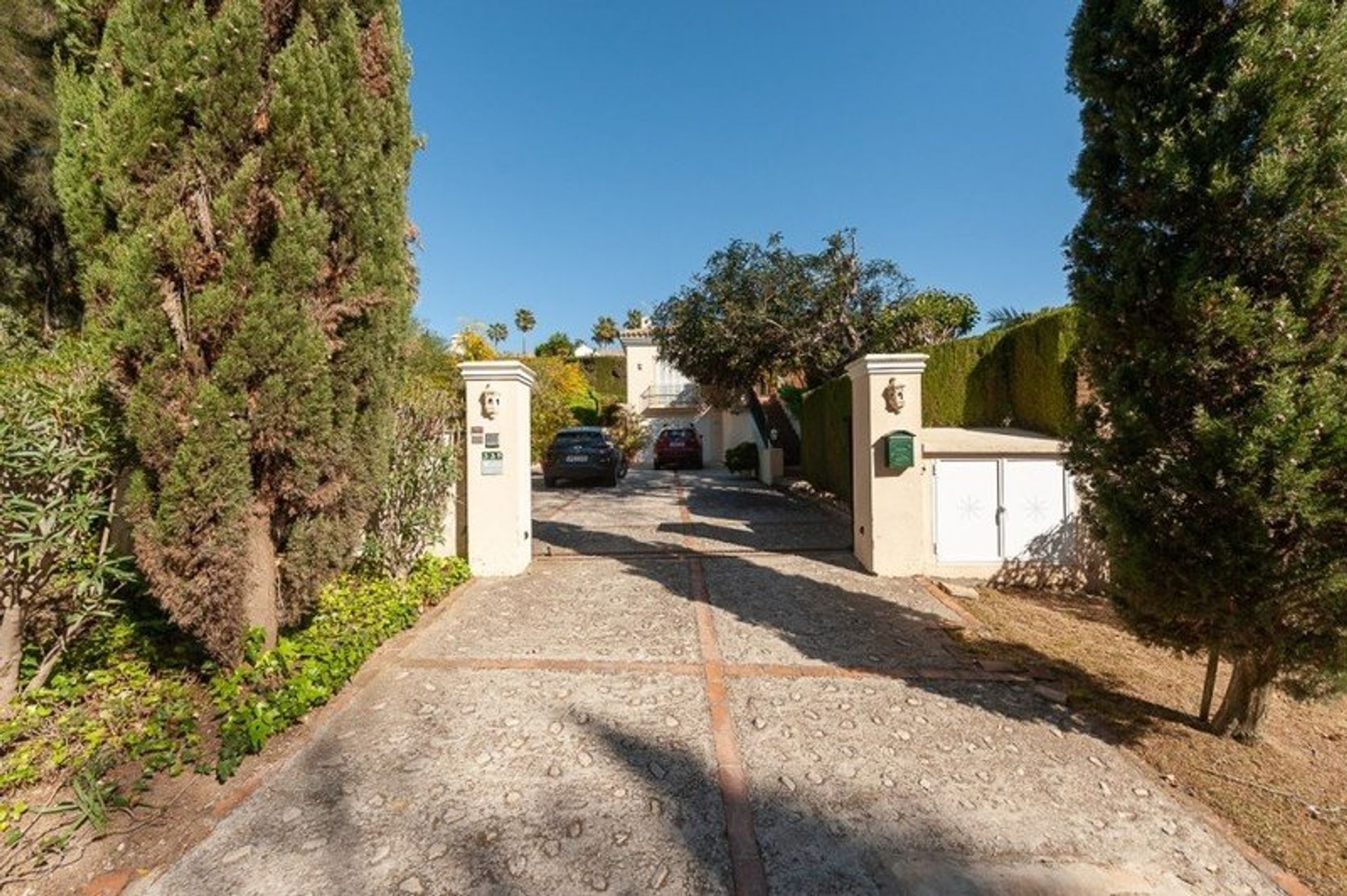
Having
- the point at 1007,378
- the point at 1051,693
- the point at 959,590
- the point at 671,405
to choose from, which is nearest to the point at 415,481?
the point at 1051,693

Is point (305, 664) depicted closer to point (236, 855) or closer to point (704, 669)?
point (236, 855)

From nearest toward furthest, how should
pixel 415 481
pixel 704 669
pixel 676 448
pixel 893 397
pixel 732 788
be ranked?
pixel 732 788 → pixel 704 669 → pixel 415 481 → pixel 893 397 → pixel 676 448

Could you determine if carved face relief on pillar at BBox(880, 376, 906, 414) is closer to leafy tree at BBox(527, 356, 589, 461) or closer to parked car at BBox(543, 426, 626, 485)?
parked car at BBox(543, 426, 626, 485)

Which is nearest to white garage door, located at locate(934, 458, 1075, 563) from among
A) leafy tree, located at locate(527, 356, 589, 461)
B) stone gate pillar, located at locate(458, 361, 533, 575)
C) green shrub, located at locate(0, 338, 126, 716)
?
stone gate pillar, located at locate(458, 361, 533, 575)

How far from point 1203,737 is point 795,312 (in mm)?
10021

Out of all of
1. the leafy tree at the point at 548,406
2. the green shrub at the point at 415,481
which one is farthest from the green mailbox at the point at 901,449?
the leafy tree at the point at 548,406

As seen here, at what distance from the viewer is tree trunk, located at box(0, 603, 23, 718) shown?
294cm

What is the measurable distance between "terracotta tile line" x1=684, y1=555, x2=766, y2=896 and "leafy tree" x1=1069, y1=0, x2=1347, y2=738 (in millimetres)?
2401

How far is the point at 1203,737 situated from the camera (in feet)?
9.89

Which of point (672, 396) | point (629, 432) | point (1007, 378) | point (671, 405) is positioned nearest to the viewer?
point (1007, 378)

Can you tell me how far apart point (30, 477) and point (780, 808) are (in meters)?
4.36

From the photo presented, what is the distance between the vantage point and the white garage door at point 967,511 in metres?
5.94

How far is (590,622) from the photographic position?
4594 millimetres

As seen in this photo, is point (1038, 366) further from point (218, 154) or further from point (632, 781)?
point (218, 154)
